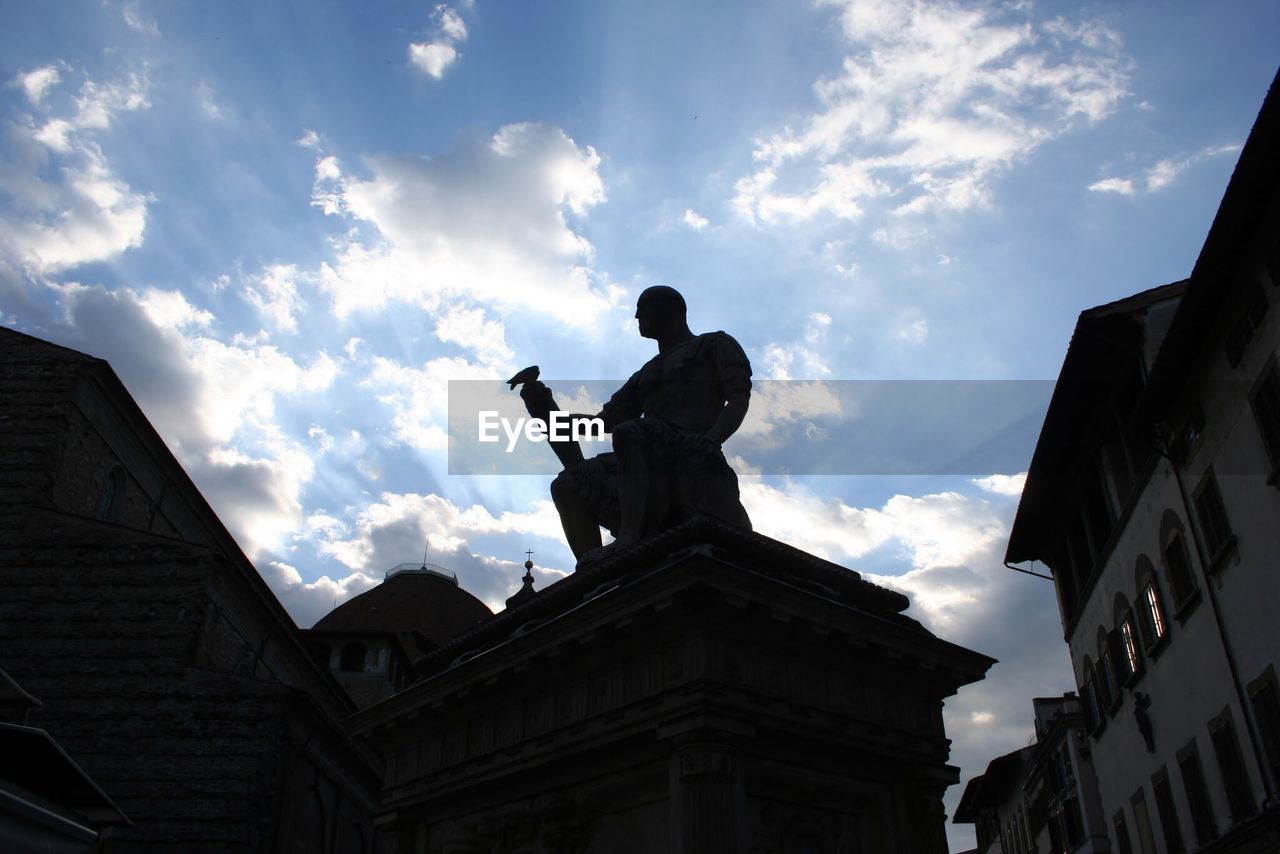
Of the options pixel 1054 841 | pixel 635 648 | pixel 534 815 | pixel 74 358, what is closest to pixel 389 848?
pixel 534 815

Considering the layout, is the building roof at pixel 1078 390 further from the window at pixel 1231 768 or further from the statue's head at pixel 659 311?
the statue's head at pixel 659 311

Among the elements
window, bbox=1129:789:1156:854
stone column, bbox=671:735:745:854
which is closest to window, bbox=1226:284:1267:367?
window, bbox=1129:789:1156:854

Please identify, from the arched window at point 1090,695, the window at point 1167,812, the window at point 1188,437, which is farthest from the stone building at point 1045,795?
the window at point 1188,437

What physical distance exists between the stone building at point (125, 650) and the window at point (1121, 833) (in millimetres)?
18458

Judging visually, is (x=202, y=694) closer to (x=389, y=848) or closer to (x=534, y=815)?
(x=389, y=848)

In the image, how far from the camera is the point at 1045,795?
125 feet

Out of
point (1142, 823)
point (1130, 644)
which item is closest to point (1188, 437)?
point (1130, 644)

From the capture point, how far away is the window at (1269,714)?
610 inches

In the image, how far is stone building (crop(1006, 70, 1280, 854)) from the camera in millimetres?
15383

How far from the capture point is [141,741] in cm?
2095

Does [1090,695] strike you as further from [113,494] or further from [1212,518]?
[113,494]

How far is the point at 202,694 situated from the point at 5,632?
4321 millimetres

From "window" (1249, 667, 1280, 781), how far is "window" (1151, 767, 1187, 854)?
4871mm

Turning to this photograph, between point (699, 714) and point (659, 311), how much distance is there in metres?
4.57
